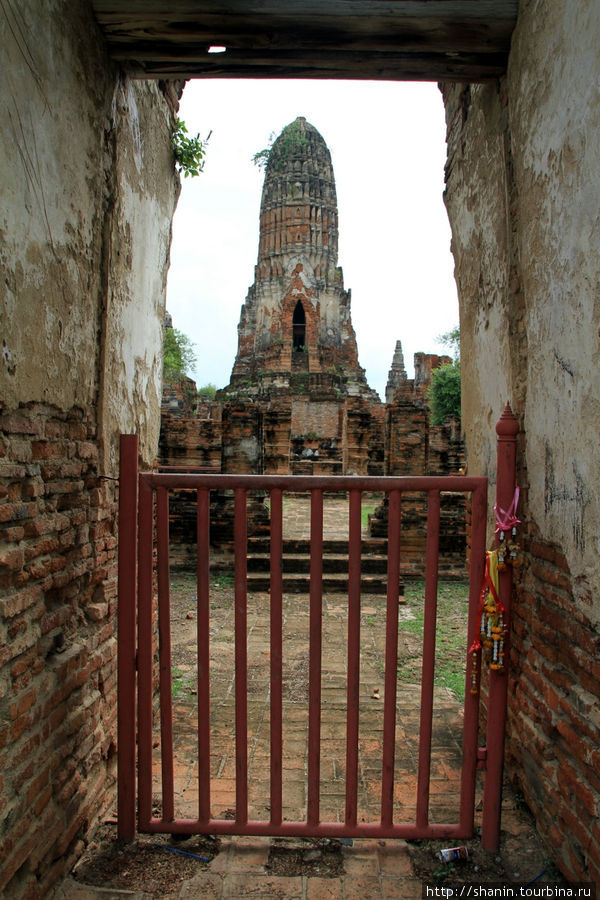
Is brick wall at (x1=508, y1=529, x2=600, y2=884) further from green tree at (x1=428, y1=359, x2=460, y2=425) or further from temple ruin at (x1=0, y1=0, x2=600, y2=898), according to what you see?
green tree at (x1=428, y1=359, x2=460, y2=425)

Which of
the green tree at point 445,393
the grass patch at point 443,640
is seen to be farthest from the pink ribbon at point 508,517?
the green tree at point 445,393

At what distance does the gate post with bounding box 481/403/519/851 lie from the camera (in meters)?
2.39

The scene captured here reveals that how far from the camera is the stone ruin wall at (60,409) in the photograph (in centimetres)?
193

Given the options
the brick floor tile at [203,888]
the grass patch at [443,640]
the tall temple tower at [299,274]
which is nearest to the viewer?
the brick floor tile at [203,888]

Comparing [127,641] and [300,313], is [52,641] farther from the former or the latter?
[300,313]

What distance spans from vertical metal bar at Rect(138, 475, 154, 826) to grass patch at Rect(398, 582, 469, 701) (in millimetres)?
2266

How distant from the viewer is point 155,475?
2.52 metres

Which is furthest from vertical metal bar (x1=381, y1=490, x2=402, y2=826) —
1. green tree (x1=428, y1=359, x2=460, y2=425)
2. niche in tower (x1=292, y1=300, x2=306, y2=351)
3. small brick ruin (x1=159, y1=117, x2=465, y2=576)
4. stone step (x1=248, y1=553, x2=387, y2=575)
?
niche in tower (x1=292, y1=300, x2=306, y2=351)

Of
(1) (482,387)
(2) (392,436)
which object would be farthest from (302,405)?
(1) (482,387)

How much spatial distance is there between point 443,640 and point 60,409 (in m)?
3.94

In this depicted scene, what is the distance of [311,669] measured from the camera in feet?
7.90

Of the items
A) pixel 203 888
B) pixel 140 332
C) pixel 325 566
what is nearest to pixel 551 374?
pixel 140 332

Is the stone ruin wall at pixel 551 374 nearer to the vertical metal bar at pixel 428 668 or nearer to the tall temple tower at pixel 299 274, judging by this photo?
the vertical metal bar at pixel 428 668

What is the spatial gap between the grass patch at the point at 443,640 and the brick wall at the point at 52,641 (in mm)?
2407
